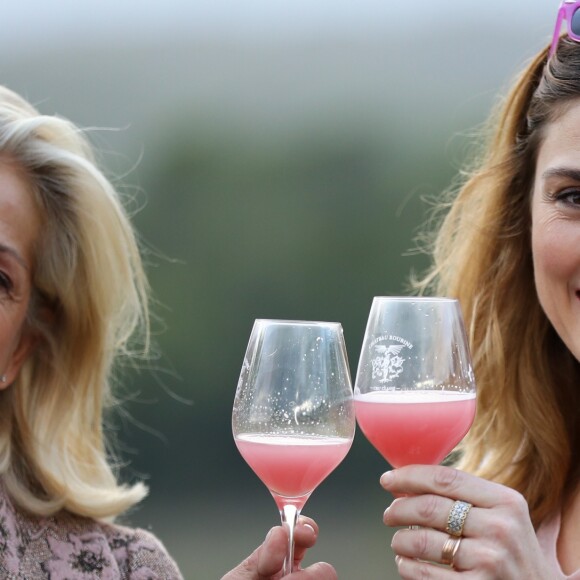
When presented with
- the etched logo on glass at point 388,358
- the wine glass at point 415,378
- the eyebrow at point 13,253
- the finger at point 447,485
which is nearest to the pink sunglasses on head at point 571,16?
the wine glass at point 415,378

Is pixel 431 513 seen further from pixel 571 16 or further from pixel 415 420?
pixel 571 16

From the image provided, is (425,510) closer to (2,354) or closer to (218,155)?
(2,354)

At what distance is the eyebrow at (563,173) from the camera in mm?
2646

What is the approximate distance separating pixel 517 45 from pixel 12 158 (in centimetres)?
1896

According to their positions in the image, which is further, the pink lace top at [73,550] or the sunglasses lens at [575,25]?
the pink lace top at [73,550]

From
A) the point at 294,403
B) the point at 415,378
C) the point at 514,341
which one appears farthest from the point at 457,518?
the point at 514,341

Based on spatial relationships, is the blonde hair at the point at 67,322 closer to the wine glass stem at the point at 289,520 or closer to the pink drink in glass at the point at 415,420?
the wine glass stem at the point at 289,520

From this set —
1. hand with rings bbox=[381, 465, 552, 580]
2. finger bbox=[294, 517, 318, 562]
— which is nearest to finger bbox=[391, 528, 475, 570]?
hand with rings bbox=[381, 465, 552, 580]

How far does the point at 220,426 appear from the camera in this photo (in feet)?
58.6

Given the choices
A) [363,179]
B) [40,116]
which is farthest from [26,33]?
[40,116]

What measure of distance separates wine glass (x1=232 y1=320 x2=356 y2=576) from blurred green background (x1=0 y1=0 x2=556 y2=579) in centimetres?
1241

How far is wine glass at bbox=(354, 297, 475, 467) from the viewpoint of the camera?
2.24 meters

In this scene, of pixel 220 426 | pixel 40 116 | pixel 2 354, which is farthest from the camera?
pixel 220 426

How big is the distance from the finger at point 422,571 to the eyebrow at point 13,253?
4.35 feet
